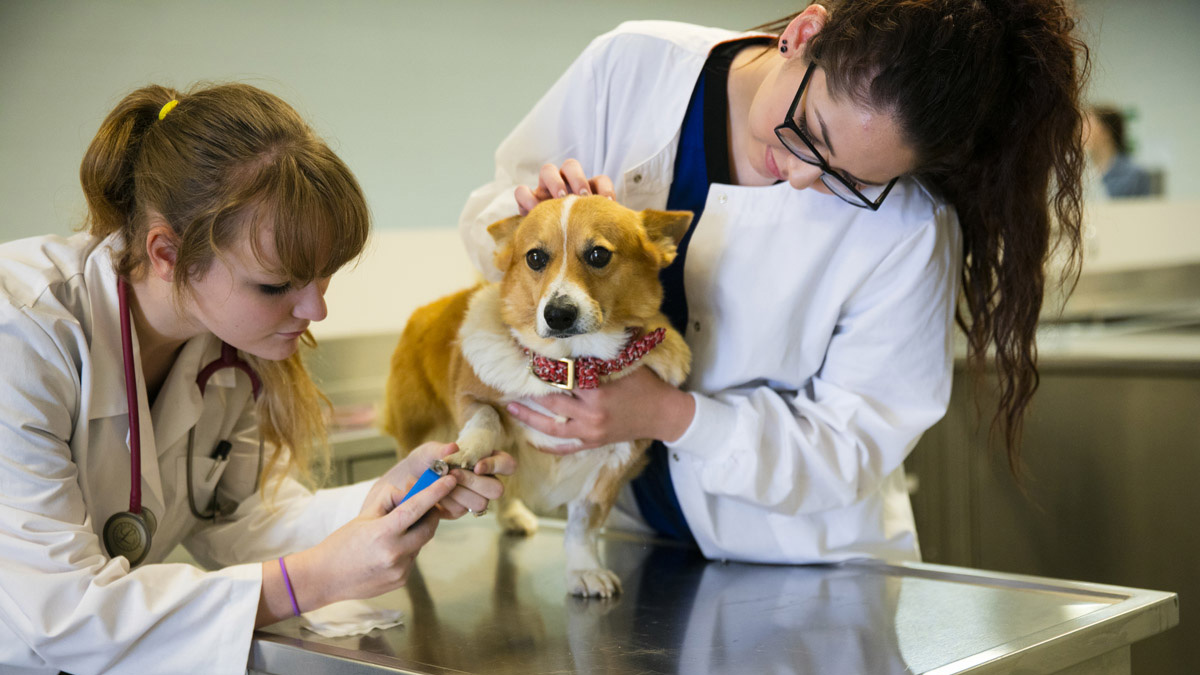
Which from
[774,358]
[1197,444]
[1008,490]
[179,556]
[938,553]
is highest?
[774,358]

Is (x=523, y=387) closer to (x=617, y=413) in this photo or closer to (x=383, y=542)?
(x=617, y=413)

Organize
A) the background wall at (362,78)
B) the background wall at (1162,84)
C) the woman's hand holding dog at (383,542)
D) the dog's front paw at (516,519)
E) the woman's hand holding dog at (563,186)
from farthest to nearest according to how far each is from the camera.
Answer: the background wall at (1162,84) < the background wall at (362,78) < the dog's front paw at (516,519) < the woman's hand holding dog at (563,186) < the woman's hand holding dog at (383,542)

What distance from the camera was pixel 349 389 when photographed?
248 centimetres

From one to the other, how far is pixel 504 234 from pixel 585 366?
0.75 ft

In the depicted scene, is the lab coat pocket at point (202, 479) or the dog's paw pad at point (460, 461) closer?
the dog's paw pad at point (460, 461)

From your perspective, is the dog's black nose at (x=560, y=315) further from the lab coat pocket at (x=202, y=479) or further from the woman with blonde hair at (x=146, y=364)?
the lab coat pocket at (x=202, y=479)

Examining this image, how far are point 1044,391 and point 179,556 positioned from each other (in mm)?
2235

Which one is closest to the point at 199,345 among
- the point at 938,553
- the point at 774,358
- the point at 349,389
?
the point at 774,358

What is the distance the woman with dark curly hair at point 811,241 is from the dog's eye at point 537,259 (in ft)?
0.39

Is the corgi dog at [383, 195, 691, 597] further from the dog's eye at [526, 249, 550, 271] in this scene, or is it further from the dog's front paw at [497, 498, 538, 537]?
the dog's front paw at [497, 498, 538, 537]

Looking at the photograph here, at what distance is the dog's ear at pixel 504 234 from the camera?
1.45 meters

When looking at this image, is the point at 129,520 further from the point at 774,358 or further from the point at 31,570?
the point at 774,358

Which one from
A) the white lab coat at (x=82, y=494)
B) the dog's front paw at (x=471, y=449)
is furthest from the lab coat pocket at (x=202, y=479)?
the dog's front paw at (x=471, y=449)

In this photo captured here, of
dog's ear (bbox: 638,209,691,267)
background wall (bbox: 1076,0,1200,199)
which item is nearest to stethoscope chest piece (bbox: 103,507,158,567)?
dog's ear (bbox: 638,209,691,267)
